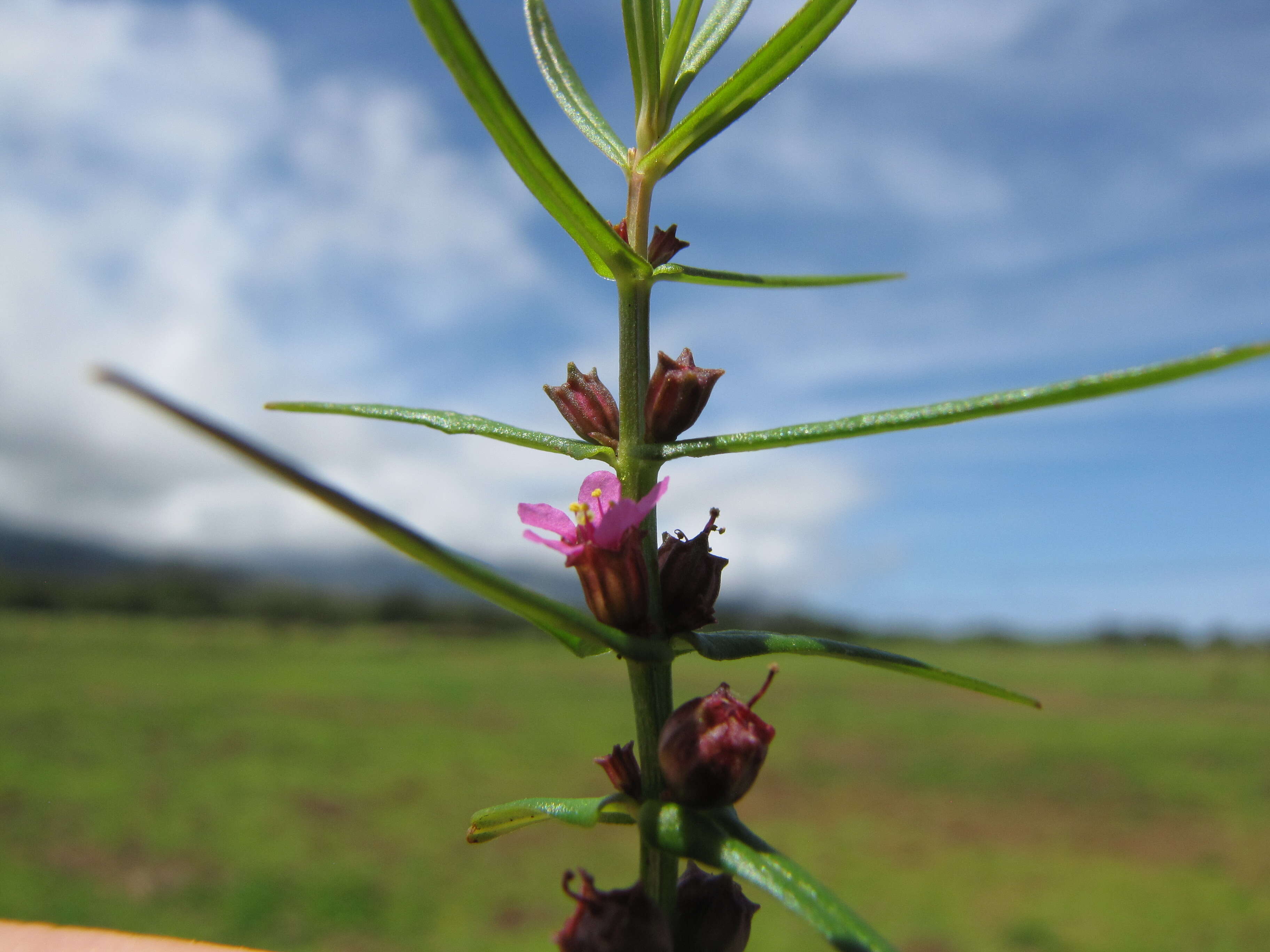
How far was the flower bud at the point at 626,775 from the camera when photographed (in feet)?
3.63

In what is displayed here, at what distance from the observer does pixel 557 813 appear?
112 cm

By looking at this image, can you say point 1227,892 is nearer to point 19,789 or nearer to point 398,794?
A: point 398,794

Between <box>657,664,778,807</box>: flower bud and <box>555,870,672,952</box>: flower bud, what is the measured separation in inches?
4.8

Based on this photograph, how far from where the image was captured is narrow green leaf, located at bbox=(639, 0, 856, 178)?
122cm

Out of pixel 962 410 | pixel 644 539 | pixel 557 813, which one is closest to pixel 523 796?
pixel 557 813

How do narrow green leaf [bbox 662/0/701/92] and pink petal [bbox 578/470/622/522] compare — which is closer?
pink petal [bbox 578/470/622/522]

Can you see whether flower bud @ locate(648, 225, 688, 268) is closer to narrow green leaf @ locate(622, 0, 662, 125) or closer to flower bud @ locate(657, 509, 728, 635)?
narrow green leaf @ locate(622, 0, 662, 125)

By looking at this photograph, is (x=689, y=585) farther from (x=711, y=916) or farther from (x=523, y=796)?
(x=523, y=796)

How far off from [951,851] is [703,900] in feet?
92.0

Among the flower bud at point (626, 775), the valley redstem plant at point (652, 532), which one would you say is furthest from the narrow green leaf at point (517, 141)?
the flower bud at point (626, 775)

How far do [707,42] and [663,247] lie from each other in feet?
1.62

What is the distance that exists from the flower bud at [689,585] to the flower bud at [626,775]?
17 centimetres

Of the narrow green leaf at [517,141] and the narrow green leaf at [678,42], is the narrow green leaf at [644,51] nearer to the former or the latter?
the narrow green leaf at [678,42]

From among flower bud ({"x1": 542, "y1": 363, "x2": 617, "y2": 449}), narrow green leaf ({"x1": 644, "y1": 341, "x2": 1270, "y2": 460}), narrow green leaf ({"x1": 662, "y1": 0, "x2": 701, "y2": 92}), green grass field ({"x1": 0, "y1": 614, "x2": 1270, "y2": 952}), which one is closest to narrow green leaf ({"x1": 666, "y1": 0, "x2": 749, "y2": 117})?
narrow green leaf ({"x1": 662, "y1": 0, "x2": 701, "y2": 92})
